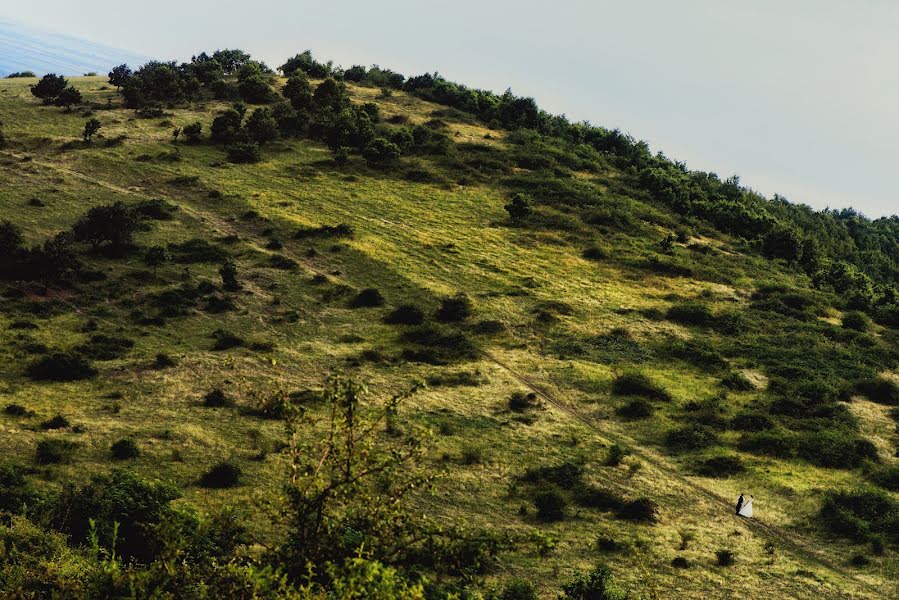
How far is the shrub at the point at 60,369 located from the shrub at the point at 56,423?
7.65 meters

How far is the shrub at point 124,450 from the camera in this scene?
39.4m

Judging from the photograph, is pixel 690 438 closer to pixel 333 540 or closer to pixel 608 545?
pixel 608 545

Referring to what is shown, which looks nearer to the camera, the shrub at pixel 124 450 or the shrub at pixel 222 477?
the shrub at pixel 222 477

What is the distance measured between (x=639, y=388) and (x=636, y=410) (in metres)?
4.03

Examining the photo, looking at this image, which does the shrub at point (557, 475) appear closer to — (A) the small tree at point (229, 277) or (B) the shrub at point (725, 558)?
(B) the shrub at point (725, 558)

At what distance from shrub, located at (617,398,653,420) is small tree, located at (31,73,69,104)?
10655cm

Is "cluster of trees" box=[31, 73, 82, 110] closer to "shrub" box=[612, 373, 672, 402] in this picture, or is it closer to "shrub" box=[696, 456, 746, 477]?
"shrub" box=[612, 373, 672, 402]

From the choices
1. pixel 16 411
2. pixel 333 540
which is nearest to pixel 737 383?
pixel 333 540

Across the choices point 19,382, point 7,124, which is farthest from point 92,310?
point 7,124

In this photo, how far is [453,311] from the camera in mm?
70625

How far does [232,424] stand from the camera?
4566 centimetres

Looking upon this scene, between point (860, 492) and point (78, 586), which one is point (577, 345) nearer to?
point (860, 492)

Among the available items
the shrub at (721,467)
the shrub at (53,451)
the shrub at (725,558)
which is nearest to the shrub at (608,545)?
the shrub at (725,558)

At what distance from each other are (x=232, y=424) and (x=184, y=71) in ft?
383
